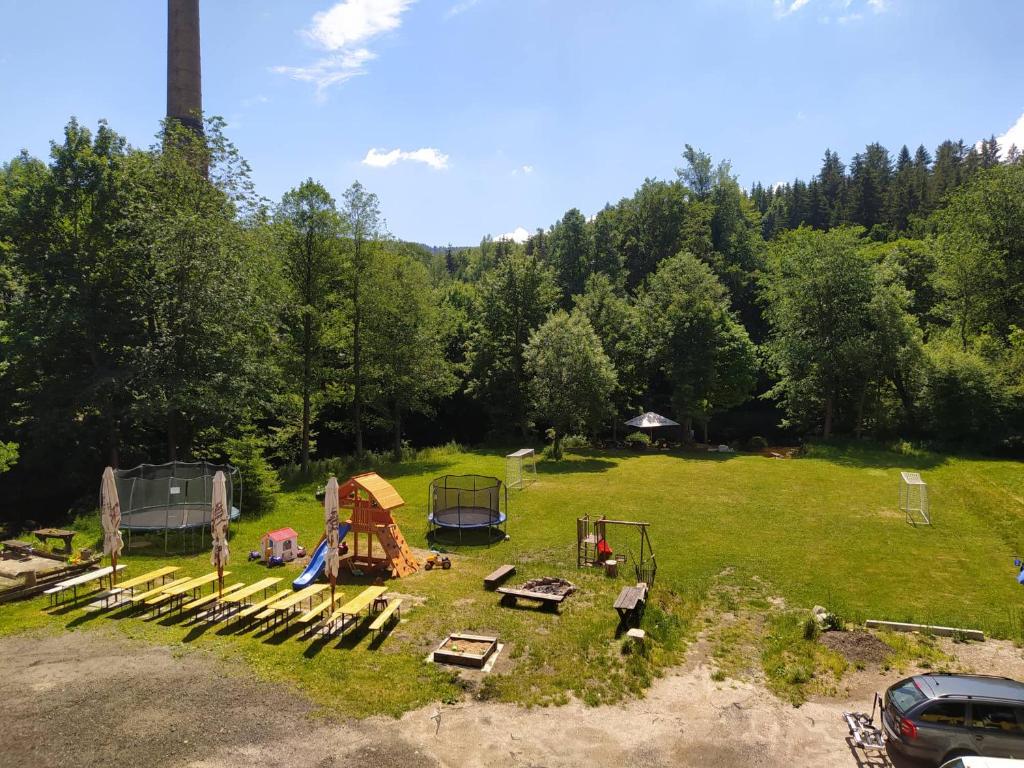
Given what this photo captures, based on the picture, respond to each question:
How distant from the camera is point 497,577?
1717 centimetres

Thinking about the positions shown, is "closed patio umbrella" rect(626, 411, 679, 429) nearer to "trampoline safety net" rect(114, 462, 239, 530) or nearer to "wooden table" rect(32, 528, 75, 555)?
"trampoline safety net" rect(114, 462, 239, 530)

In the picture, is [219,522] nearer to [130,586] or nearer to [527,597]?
[130,586]

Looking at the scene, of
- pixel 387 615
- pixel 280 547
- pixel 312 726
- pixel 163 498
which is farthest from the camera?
pixel 163 498

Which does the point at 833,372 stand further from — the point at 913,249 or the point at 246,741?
the point at 246,741

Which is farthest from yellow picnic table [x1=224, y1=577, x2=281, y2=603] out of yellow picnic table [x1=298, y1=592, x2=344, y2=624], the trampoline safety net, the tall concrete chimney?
the tall concrete chimney

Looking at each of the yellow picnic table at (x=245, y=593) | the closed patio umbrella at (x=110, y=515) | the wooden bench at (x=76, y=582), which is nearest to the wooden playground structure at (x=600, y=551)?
the yellow picnic table at (x=245, y=593)

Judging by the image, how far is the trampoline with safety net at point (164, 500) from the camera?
20344mm

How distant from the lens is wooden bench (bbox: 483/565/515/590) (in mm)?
16938

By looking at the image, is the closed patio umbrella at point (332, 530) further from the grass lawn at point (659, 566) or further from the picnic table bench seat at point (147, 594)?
the picnic table bench seat at point (147, 594)

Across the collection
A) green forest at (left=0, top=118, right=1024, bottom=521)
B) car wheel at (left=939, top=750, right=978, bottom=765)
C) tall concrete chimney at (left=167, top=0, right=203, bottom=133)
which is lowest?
car wheel at (left=939, top=750, right=978, bottom=765)

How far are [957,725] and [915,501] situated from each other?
20.3 meters

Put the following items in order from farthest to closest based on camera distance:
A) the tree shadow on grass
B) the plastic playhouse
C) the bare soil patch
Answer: the tree shadow on grass, the plastic playhouse, the bare soil patch

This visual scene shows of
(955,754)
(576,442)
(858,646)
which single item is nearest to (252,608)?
(955,754)

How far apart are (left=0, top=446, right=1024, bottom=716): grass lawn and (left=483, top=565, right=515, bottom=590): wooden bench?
32cm
